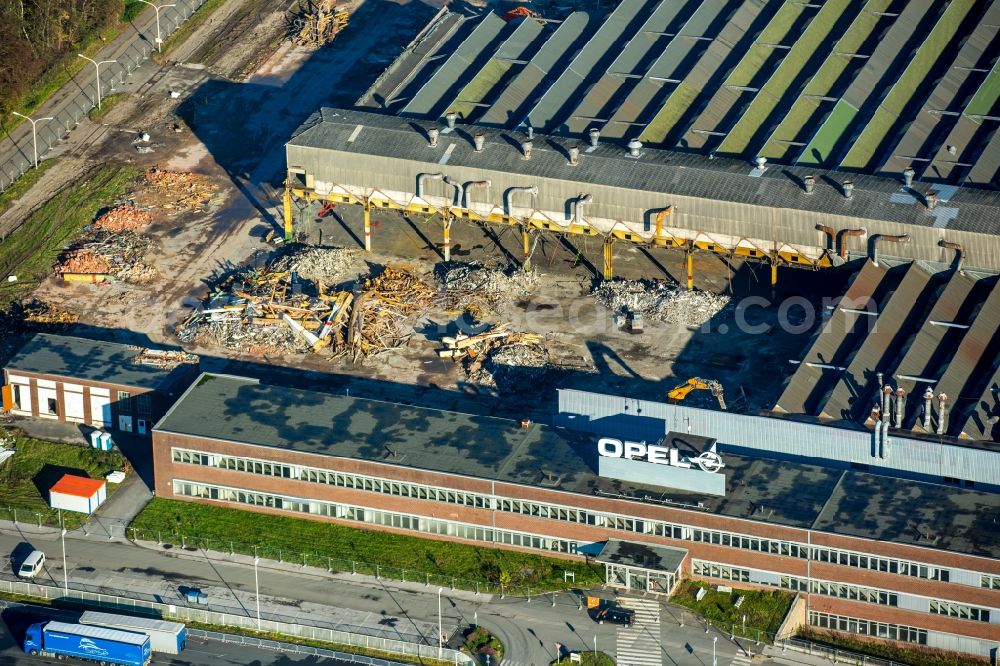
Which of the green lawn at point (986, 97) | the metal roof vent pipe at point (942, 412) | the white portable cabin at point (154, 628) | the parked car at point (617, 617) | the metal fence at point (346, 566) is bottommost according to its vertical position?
the white portable cabin at point (154, 628)

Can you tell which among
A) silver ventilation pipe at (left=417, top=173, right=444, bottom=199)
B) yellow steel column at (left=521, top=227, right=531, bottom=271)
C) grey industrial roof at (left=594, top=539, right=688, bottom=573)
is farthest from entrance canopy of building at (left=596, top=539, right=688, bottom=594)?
silver ventilation pipe at (left=417, top=173, right=444, bottom=199)

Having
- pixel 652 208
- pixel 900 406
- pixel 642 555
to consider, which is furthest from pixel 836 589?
pixel 652 208

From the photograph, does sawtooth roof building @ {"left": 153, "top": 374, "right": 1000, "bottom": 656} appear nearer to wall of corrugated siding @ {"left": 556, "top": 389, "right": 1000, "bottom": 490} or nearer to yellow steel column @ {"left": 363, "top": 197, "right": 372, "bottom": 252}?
wall of corrugated siding @ {"left": 556, "top": 389, "right": 1000, "bottom": 490}

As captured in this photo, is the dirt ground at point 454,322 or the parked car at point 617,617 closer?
the parked car at point 617,617

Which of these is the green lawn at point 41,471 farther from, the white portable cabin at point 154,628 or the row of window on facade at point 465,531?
the white portable cabin at point 154,628

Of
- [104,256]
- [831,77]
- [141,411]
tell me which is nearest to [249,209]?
[104,256]

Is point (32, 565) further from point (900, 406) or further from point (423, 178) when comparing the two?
point (900, 406)

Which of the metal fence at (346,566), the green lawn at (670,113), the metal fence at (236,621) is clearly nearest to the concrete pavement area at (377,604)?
the metal fence at (346,566)
